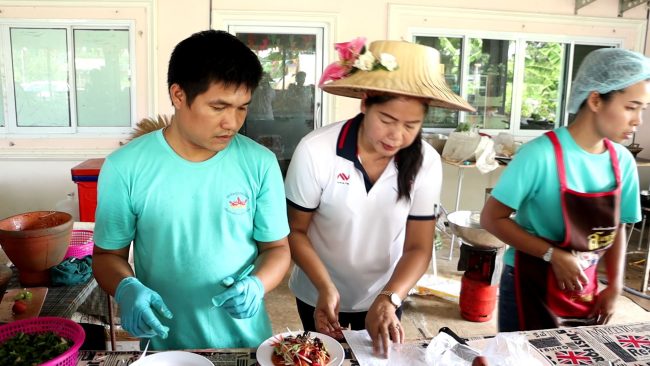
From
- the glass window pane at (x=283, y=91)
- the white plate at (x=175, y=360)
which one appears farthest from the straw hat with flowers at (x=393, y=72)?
the glass window pane at (x=283, y=91)

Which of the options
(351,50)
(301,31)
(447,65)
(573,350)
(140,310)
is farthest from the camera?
(447,65)

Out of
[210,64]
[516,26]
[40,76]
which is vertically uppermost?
[516,26]

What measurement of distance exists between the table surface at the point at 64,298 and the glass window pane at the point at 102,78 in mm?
2977

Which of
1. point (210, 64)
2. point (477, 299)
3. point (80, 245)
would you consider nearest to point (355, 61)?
point (210, 64)

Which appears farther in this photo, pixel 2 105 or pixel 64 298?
A: pixel 2 105

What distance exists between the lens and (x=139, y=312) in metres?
0.99

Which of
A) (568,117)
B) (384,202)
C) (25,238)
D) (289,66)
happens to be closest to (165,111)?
(289,66)

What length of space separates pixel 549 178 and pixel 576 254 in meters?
0.25

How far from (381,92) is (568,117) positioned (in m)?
4.63

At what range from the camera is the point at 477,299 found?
304cm

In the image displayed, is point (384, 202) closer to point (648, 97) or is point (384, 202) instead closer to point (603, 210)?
point (603, 210)

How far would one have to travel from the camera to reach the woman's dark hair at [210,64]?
108 cm

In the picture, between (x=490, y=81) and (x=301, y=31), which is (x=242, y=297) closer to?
(x=301, y=31)

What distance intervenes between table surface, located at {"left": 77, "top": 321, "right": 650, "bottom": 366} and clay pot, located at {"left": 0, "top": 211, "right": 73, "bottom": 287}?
63cm
